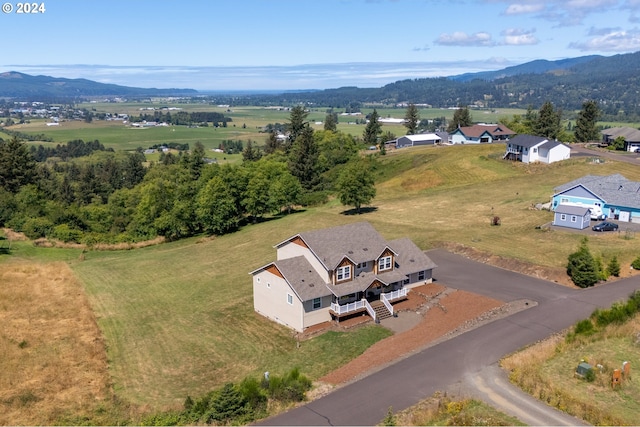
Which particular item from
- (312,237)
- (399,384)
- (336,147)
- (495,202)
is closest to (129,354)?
(312,237)

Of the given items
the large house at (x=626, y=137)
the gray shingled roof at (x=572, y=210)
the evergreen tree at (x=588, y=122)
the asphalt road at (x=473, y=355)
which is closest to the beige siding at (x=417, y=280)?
the asphalt road at (x=473, y=355)

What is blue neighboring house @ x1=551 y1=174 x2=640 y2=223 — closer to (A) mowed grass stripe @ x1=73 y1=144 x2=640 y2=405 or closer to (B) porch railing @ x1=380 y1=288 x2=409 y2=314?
(A) mowed grass stripe @ x1=73 y1=144 x2=640 y2=405

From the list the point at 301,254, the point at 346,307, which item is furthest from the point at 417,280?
the point at 301,254

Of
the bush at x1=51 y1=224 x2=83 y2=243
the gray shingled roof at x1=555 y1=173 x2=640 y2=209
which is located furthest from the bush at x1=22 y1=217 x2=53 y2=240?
the gray shingled roof at x1=555 y1=173 x2=640 y2=209

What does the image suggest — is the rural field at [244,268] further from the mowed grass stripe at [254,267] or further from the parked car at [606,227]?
A: the parked car at [606,227]

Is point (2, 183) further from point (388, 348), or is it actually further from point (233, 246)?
point (388, 348)

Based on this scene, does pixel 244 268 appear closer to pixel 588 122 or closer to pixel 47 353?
pixel 47 353
